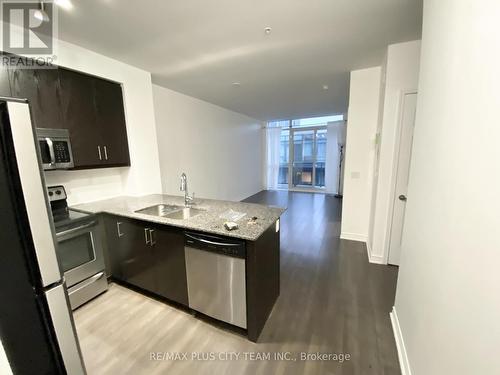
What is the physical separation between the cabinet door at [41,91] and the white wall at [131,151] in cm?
32

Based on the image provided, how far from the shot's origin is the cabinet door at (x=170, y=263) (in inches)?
76.0

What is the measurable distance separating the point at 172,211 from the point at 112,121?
57.2 inches

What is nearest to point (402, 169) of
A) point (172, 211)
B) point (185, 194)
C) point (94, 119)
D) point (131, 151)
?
point (185, 194)

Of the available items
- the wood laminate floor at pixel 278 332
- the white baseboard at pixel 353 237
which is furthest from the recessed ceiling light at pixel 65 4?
the white baseboard at pixel 353 237

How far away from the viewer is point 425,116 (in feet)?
4.57

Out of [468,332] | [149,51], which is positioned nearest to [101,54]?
[149,51]

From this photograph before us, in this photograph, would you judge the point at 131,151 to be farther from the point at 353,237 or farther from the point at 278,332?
the point at 353,237

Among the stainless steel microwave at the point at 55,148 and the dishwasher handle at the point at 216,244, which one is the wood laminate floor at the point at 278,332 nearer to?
the dishwasher handle at the point at 216,244

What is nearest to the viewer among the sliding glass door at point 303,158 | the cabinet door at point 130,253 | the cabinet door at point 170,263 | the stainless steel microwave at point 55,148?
the cabinet door at point 170,263

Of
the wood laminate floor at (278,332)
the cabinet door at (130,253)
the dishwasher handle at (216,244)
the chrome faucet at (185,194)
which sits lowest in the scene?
the wood laminate floor at (278,332)

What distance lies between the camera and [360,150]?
11.3 feet

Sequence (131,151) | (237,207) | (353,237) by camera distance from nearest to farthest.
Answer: (237,207) → (131,151) → (353,237)

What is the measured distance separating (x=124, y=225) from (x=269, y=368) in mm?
1902

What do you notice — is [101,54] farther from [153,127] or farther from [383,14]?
[383,14]
